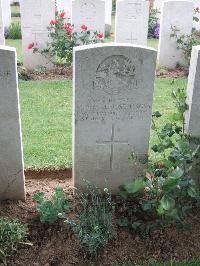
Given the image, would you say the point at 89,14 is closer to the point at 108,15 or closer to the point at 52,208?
the point at 108,15

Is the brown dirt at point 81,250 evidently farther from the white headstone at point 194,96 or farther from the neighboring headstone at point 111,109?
the white headstone at point 194,96

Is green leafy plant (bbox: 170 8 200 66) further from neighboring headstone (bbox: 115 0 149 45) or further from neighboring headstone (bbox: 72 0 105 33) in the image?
neighboring headstone (bbox: 72 0 105 33)

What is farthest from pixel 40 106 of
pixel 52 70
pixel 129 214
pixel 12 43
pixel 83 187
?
pixel 12 43

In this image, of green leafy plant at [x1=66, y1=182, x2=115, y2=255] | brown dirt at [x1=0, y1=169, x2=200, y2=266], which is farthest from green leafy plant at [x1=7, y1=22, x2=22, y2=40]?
green leafy plant at [x1=66, y1=182, x2=115, y2=255]

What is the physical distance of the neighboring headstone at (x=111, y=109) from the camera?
3.37 meters

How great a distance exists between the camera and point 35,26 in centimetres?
827

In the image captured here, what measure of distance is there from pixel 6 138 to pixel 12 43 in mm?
8337

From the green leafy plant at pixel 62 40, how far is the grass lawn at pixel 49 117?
2.66 ft

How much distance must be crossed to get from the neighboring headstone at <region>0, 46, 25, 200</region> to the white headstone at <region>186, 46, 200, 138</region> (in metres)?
1.54

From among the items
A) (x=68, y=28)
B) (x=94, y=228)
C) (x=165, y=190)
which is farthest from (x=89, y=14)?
(x=94, y=228)

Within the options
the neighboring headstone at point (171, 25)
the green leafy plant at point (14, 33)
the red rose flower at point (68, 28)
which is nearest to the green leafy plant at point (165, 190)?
the red rose flower at point (68, 28)

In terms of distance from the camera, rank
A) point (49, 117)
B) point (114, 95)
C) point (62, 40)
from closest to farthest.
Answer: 1. point (114, 95)
2. point (49, 117)
3. point (62, 40)

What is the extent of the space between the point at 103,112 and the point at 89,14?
216 inches

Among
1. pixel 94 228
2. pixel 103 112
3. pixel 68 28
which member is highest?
pixel 68 28
